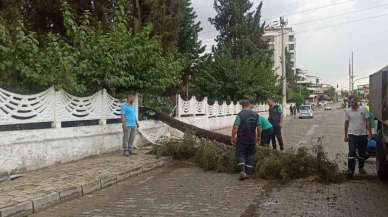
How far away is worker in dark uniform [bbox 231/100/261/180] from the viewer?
34.7 ft

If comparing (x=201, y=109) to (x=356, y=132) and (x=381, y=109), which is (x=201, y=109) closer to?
(x=356, y=132)

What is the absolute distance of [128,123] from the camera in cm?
1382

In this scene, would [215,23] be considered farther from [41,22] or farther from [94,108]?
[94,108]

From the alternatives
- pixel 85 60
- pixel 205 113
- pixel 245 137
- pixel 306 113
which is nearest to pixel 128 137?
pixel 85 60

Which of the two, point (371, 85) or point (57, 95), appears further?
point (57, 95)

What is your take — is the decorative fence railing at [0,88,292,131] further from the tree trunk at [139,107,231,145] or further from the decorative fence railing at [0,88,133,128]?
the tree trunk at [139,107,231,145]

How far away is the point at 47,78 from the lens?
1245 centimetres

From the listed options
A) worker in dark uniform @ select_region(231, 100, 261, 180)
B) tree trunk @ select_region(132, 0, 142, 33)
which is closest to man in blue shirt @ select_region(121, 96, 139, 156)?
worker in dark uniform @ select_region(231, 100, 261, 180)

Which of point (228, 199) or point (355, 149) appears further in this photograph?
point (355, 149)

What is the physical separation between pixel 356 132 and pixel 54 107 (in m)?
6.91

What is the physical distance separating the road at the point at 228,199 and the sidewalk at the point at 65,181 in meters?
0.21

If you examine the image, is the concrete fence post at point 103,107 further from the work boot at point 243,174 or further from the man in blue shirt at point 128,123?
the work boot at point 243,174

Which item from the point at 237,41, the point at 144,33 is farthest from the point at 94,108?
the point at 237,41

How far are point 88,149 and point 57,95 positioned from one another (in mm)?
1958
